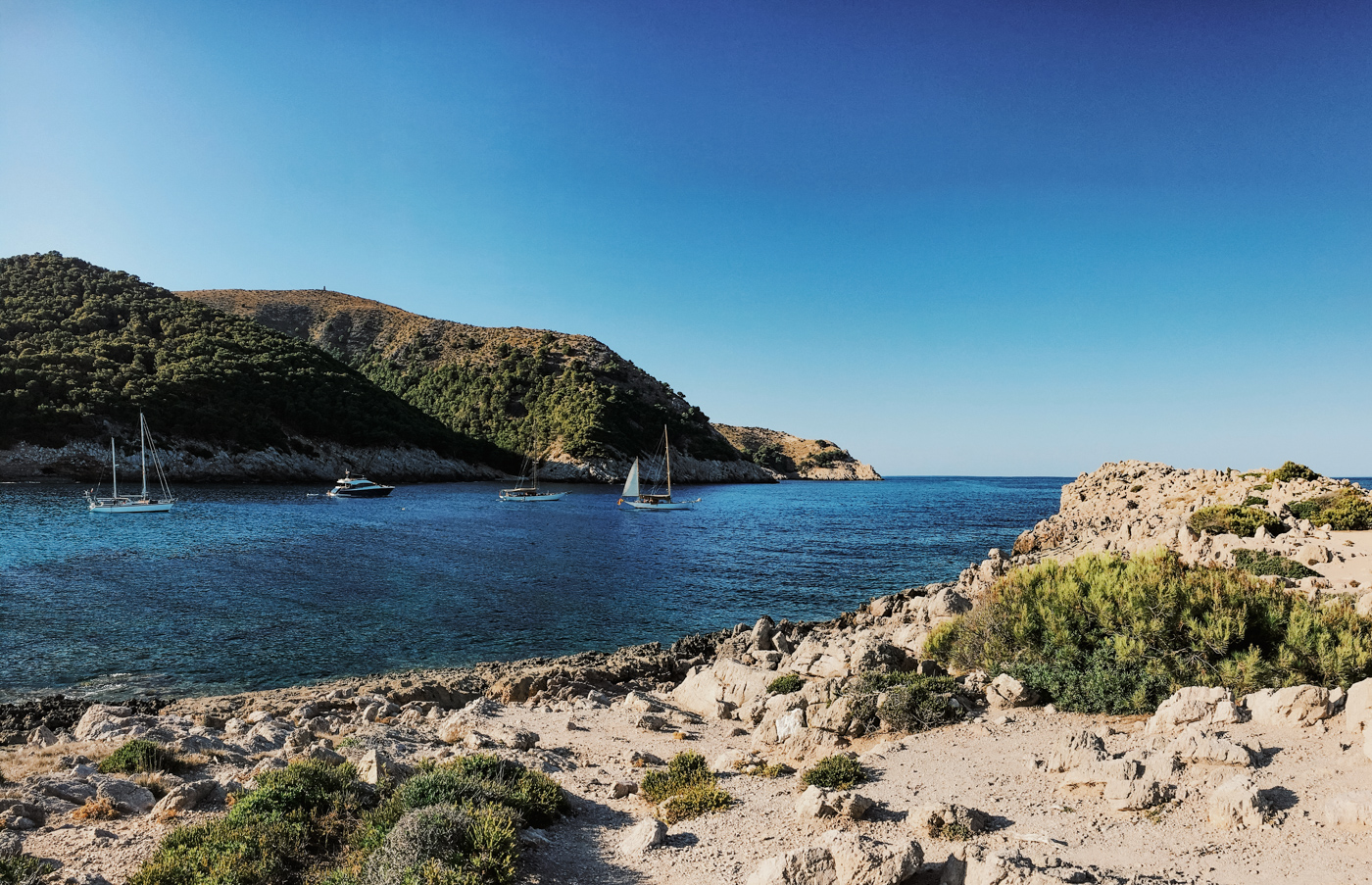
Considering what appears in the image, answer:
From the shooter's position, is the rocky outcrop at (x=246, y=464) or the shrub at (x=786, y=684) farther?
the rocky outcrop at (x=246, y=464)

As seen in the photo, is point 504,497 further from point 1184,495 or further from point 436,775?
point 436,775

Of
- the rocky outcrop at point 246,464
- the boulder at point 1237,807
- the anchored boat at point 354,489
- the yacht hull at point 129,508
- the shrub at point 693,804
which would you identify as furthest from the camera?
the anchored boat at point 354,489

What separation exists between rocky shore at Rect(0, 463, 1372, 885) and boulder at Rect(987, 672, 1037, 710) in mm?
32

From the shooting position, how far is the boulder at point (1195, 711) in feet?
29.3

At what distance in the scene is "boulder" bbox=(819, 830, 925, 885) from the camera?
602cm

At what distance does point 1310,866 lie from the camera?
5.93m

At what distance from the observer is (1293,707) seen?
8664 millimetres

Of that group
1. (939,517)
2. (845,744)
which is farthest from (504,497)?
(845,744)

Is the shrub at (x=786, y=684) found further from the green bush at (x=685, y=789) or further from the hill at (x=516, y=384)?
the hill at (x=516, y=384)

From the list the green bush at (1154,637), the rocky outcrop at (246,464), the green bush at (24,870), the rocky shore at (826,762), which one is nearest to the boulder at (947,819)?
the rocky shore at (826,762)

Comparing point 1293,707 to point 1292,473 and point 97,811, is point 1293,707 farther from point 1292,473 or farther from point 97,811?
point 1292,473

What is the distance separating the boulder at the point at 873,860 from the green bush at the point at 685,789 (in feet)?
7.80

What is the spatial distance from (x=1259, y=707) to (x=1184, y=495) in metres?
41.3

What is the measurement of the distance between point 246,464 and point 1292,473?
318 feet
